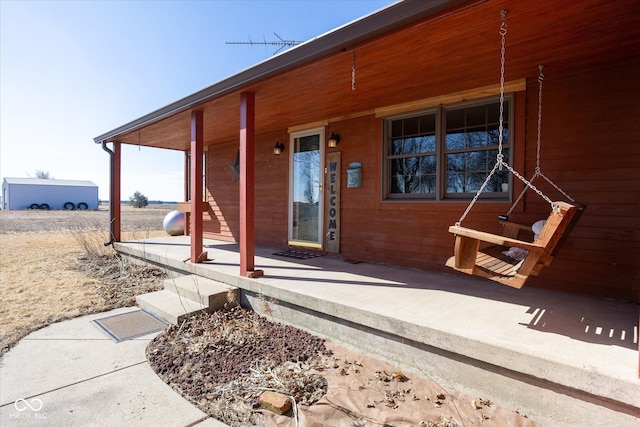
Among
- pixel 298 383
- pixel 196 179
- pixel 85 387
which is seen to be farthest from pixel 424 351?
pixel 196 179

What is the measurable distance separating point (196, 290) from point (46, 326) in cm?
149

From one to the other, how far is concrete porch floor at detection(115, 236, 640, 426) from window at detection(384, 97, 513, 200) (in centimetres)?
110

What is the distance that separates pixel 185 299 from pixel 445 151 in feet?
11.6

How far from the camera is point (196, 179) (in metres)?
4.46

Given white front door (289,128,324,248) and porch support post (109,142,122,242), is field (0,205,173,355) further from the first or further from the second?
white front door (289,128,324,248)

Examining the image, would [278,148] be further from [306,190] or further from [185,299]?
[185,299]

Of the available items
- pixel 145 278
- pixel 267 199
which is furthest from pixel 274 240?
pixel 145 278

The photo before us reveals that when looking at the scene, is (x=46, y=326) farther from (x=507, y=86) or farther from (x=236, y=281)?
(x=507, y=86)

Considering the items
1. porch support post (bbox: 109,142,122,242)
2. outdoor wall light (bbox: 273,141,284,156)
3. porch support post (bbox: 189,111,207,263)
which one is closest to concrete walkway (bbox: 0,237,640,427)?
porch support post (bbox: 189,111,207,263)

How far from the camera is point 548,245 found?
1.96 m

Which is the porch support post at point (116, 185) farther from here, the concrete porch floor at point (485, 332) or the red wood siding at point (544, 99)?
the concrete porch floor at point (485, 332)

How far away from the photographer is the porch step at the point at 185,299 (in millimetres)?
3318

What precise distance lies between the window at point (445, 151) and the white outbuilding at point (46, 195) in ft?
138

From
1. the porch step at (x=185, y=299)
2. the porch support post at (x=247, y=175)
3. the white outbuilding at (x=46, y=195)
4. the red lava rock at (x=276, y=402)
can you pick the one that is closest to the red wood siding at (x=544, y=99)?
the porch support post at (x=247, y=175)
